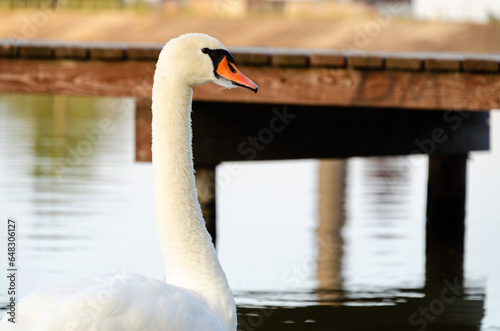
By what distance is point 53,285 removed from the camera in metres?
3.44

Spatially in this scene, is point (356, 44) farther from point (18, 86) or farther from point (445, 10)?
point (18, 86)

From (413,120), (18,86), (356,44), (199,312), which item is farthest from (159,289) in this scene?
(356,44)

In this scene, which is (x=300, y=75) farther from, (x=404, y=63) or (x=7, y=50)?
(x=7, y=50)

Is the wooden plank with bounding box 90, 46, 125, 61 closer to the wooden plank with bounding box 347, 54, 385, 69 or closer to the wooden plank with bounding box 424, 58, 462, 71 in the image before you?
the wooden plank with bounding box 347, 54, 385, 69

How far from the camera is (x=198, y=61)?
4.07 m

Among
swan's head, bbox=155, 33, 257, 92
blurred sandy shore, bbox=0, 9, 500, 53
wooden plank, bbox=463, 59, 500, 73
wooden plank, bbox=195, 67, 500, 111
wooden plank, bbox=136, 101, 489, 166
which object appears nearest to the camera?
swan's head, bbox=155, 33, 257, 92

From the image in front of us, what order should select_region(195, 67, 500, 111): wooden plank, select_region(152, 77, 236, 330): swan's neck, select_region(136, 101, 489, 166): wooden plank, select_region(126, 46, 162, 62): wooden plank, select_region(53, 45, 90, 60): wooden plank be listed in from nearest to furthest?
select_region(152, 77, 236, 330): swan's neck < select_region(195, 67, 500, 111): wooden plank < select_region(126, 46, 162, 62): wooden plank < select_region(53, 45, 90, 60): wooden plank < select_region(136, 101, 489, 166): wooden plank

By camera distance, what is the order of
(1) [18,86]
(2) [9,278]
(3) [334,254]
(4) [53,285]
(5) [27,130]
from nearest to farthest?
(4) [53,285] → (2) [9,278] → (1) [18,86] → (3) [334,254] → (5) [27,130]

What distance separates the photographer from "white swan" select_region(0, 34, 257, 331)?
342 centimetres

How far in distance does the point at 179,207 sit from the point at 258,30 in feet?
115

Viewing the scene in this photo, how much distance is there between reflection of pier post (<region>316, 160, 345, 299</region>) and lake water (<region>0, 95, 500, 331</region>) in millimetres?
15

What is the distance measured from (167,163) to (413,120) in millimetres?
4434

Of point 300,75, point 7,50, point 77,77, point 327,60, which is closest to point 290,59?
point 300,75

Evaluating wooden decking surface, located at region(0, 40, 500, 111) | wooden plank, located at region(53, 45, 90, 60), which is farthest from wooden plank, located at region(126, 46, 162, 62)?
wooden plank, located at region(53, 45, 90, 60)
